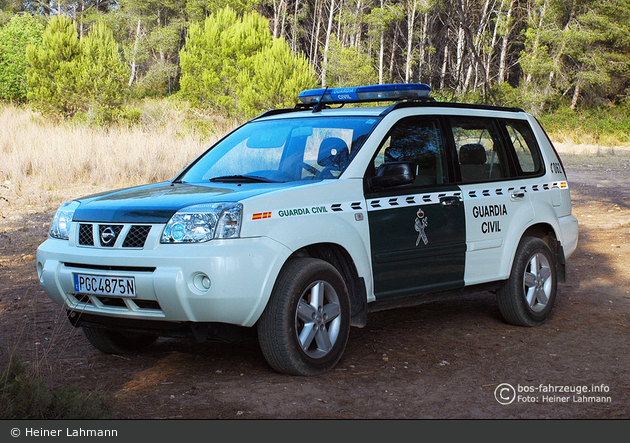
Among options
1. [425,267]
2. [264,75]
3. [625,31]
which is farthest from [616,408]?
[625,31]

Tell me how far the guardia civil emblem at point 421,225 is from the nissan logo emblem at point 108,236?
201cm

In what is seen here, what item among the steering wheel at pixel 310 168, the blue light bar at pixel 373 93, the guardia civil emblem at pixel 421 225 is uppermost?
the blue light bar at pixel 373 93

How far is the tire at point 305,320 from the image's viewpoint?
13.9 feet

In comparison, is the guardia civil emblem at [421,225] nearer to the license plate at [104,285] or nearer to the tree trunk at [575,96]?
the license plate at [104,285]

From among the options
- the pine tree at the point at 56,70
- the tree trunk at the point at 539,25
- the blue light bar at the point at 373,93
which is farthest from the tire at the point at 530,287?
the tree trunk at the point at 539,25

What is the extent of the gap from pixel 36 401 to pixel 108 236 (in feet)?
3.79

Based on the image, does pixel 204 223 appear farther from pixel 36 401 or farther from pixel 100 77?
pixel 100 77

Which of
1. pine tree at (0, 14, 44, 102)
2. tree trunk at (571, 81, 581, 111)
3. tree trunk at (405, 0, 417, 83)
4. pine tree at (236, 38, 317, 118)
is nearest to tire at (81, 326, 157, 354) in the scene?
pine tree at (236, 38, 317, 118)

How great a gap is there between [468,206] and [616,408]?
189 cm

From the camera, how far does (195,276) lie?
401 cm

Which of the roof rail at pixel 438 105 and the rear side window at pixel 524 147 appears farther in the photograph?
the rear side window at pixel 524 147

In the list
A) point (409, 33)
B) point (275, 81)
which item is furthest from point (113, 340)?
point (409, 33)

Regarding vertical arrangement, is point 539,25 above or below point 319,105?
above

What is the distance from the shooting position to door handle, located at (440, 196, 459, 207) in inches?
205
